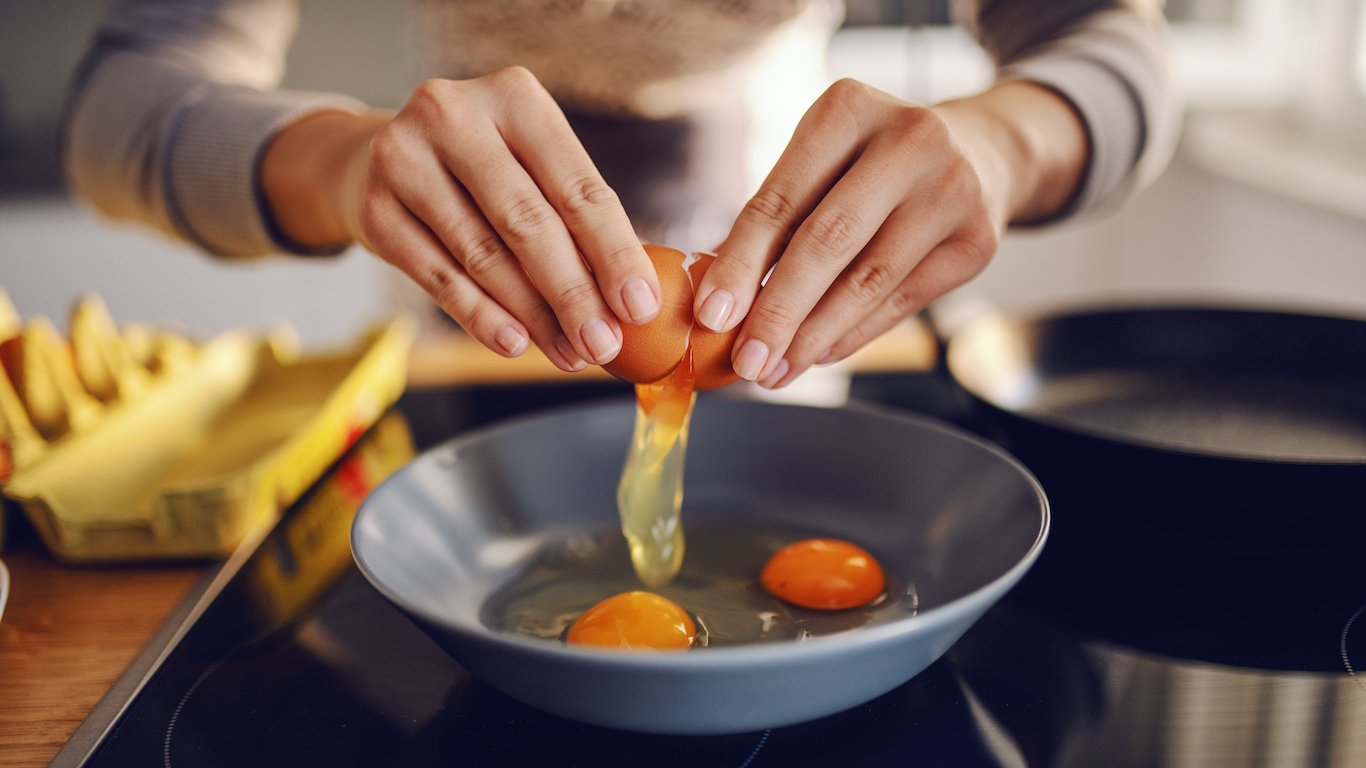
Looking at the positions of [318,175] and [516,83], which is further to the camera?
[318,175]

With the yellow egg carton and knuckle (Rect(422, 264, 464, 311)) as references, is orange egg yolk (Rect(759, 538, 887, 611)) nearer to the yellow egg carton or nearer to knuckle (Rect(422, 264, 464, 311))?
knuckle (Rect(422, 264, 464, 311))

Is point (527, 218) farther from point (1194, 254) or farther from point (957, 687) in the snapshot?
point (1194, 254)

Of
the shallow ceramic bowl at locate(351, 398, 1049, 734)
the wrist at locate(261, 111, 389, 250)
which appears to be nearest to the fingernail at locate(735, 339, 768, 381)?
the shallow ceramic bowl at locate(351, 398, 1049, 734)

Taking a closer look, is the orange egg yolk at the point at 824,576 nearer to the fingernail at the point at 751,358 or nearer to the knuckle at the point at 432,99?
the fingernail at the point at 751,358

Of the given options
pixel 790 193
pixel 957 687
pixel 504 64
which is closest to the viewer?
pixel 957 687

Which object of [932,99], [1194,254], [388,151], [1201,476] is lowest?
[1194,254]

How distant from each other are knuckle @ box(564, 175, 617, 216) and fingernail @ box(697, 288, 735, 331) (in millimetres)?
100

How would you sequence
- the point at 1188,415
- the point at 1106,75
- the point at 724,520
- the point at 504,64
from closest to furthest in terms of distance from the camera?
the point at 724,520 < the point at 1188,415 < the point at 1106,75 < the point at 504,64

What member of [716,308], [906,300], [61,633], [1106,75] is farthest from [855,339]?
[61,633]

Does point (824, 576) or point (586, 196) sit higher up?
point (586, 196)

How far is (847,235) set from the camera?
0.74 meters

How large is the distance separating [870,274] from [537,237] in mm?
268

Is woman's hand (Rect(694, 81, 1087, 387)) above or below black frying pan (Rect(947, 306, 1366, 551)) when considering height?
above

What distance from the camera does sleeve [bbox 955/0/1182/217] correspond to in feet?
3.65
